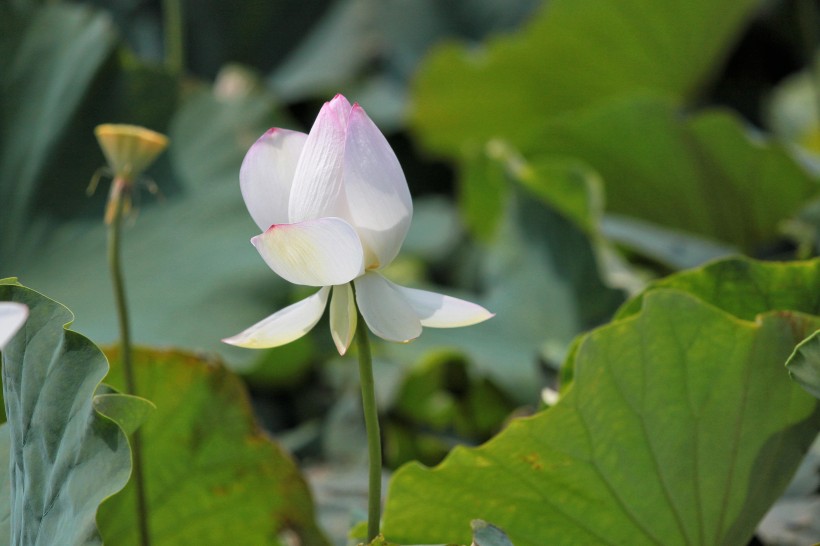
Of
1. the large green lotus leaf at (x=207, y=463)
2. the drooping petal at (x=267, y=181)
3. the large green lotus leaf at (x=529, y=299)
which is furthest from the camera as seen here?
the large green lotus leaf at (x=529, y=299)

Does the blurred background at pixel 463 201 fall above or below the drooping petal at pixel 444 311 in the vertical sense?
below

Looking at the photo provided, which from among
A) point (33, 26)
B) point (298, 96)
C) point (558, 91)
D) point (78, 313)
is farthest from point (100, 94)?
point (558, 91)

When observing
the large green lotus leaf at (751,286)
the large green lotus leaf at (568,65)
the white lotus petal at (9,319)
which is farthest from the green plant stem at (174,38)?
the white lotus petal at (9,319)

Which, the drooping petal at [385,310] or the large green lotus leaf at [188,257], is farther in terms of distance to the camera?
the large green lotus leaf at [188,257]

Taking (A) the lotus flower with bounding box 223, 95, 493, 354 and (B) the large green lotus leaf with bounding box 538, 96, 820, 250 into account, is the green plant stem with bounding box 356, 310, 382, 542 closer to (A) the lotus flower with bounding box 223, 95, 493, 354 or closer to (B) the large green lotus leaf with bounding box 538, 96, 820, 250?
(A) the lotus flower with bounding box 223, 95, 493, 354

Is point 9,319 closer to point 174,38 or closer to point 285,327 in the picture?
point 285,327

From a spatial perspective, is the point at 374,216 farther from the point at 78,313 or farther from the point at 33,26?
the point at 33,26

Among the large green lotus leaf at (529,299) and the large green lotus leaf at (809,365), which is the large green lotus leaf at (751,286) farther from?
the large green lotus leaf at (529,299)
